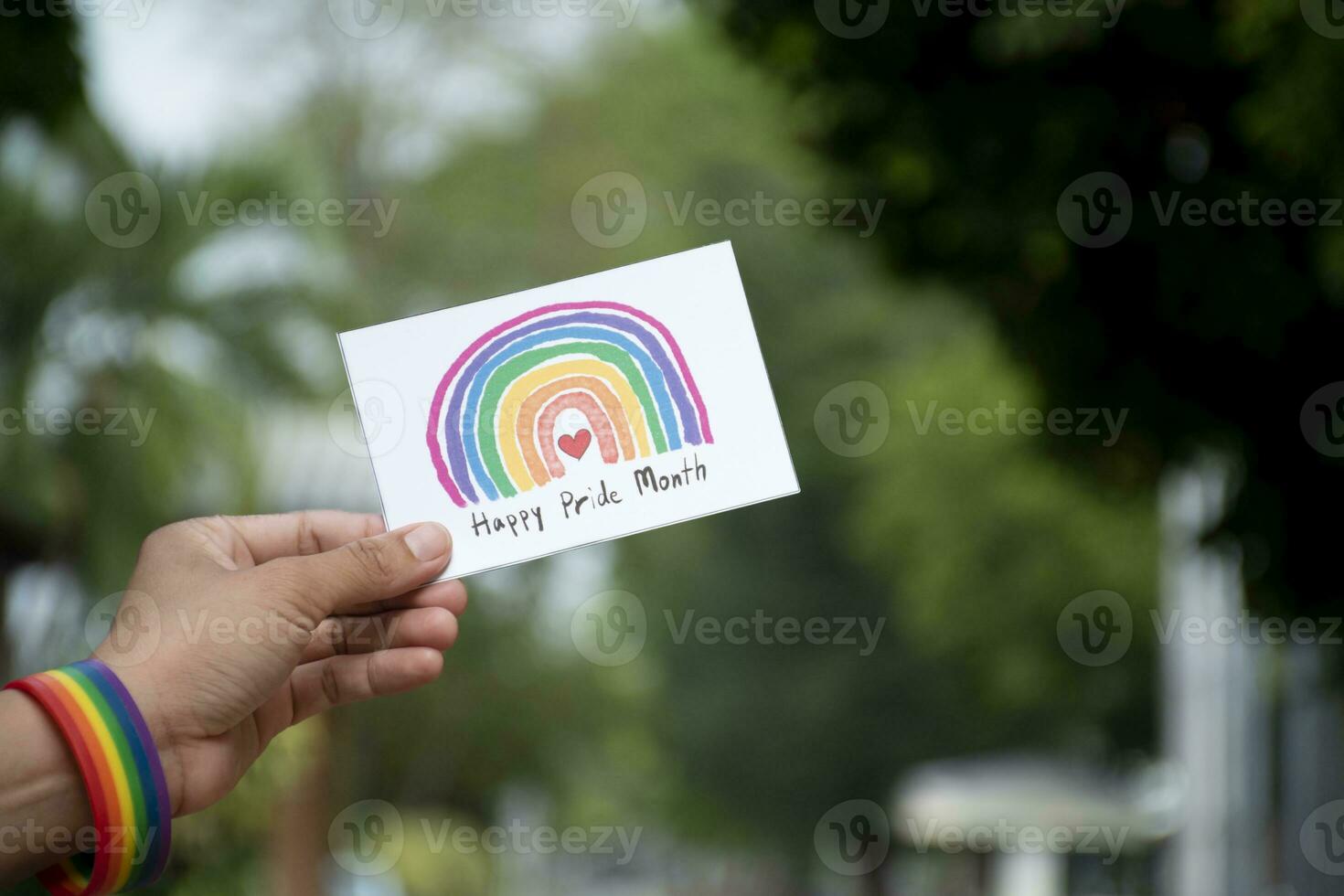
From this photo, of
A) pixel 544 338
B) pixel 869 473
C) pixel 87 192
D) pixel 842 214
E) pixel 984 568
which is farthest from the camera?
pixel 869 473

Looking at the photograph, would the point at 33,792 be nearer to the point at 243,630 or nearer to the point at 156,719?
the point at 156,719

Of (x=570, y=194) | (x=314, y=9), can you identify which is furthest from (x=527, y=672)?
(x=314, y=9)

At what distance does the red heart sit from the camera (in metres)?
2.05

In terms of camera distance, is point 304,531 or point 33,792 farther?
point 304,531

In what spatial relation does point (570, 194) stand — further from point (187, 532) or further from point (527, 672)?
point (187, 532)

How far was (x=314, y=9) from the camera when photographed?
47.5 feet

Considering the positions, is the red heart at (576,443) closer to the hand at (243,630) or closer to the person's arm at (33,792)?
the hand at (243,630)

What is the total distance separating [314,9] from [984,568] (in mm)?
9662

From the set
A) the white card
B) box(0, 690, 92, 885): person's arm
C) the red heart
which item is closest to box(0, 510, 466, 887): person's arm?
box(0, 690, 92, 885): person's arm

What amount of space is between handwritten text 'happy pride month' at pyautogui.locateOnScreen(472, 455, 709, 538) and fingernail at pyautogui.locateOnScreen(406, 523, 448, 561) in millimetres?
54

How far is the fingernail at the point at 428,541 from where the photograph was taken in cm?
192

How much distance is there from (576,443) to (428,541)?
0.29m

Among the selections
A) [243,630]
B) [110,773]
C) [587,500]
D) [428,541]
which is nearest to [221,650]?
[243,630]

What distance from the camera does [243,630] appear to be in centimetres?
181
